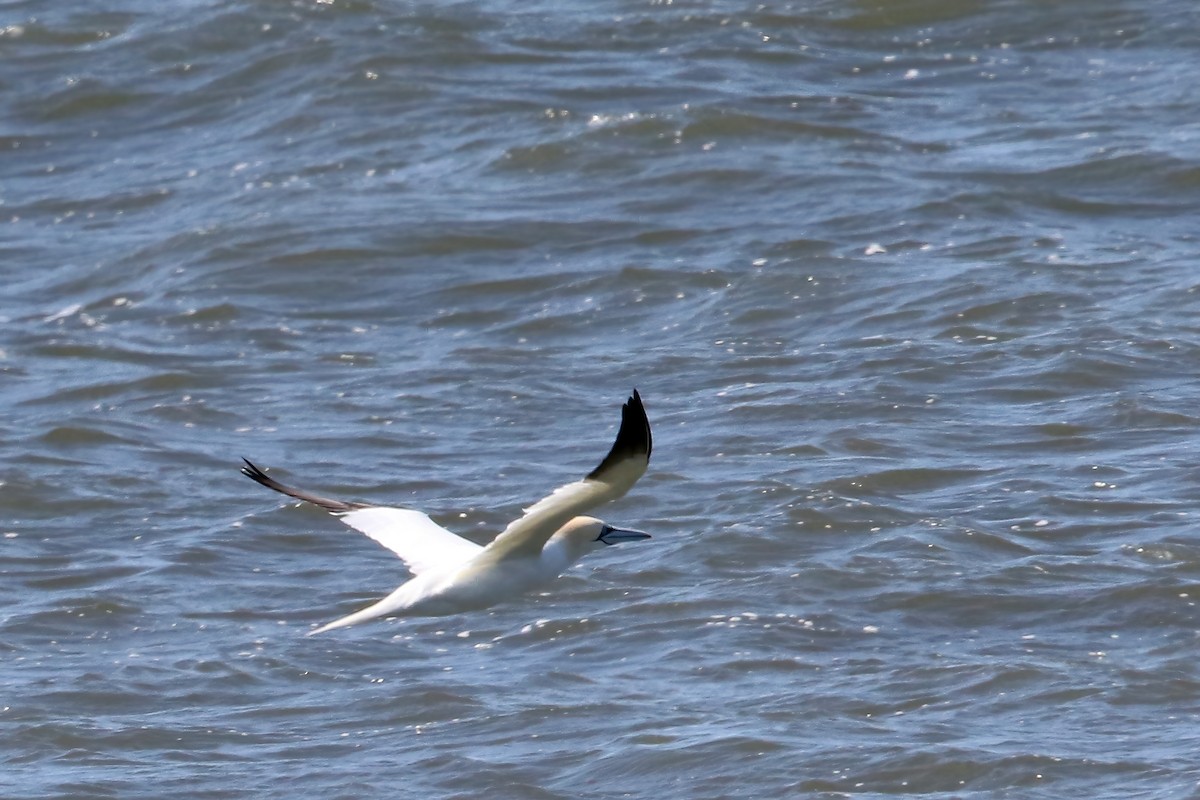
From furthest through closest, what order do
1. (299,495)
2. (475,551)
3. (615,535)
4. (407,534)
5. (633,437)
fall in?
(407,534), (475,551), (615,535), (299,495), (633,437)

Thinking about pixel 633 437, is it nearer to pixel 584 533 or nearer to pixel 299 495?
pixel 584 533

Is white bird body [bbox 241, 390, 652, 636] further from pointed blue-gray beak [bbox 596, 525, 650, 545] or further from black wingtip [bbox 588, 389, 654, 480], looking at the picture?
black wingtip [bbox 588, 389, 654, 480]

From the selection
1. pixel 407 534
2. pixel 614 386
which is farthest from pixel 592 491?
pixel 614 386

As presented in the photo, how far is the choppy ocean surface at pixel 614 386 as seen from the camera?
7297 millimetres

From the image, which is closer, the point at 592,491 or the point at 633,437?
the point at 633,437

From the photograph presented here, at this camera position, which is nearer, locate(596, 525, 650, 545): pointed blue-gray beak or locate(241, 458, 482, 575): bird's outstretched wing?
locate(596, 525, 650, 545): pointed blue-gray beak

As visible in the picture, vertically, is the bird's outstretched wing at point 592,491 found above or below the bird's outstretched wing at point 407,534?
above

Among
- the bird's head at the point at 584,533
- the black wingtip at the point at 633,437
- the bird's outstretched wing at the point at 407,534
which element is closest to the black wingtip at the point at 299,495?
the bird's outstretched wing at the point at 407,534

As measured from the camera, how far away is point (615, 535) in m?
6.09

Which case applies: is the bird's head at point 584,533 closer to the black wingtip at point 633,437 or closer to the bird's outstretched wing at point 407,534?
the bird's outstretched wing at point 407,534

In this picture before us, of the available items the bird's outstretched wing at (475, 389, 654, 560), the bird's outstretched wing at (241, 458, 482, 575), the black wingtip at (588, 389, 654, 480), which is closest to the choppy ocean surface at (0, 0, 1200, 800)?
the bird's outstretched wing at (241, 458, 482, 575)

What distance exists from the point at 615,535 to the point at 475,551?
0.42 m

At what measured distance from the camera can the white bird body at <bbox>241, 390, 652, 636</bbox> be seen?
5.85 meters

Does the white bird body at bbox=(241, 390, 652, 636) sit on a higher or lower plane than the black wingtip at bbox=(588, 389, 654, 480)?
lower
